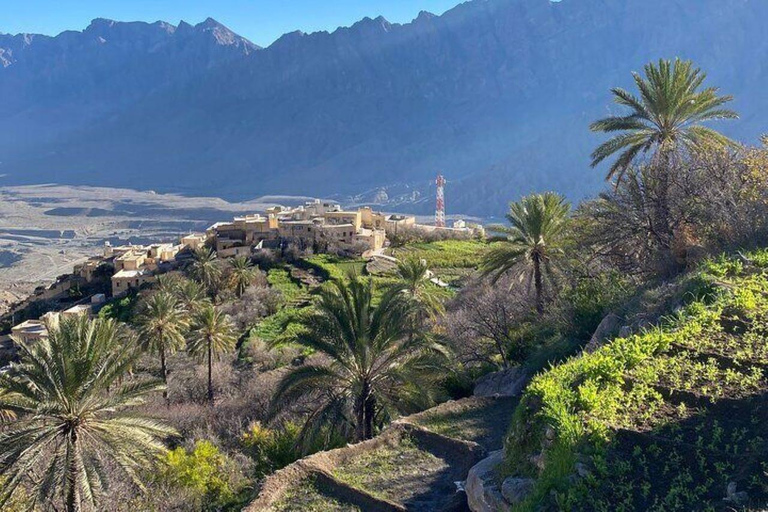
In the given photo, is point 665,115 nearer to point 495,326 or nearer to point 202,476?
point 495,326

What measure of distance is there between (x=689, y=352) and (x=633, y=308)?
2783mm

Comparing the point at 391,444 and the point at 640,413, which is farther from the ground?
the point at 640,413

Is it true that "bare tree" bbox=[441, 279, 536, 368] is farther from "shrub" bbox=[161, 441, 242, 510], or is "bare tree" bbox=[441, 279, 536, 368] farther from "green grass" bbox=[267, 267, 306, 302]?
"green grass" bbox=[267, 267, 306, 302]

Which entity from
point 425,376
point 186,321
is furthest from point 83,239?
point 425,376

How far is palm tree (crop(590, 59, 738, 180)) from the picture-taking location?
15969 millimetres

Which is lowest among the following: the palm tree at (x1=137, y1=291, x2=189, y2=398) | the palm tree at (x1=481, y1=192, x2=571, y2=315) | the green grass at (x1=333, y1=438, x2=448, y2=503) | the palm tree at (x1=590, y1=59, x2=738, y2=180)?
the palm tree at (x1=137, y1=291, x2=189, y2=398)

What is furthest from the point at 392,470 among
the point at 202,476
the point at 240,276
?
the point at 240,276

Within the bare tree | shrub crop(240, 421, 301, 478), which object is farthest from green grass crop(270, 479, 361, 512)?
the bare tree

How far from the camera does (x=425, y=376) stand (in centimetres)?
1180

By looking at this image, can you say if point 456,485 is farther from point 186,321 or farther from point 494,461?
point 186,321

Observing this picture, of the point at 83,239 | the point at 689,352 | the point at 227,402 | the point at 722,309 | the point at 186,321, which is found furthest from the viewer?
the point at 83,239

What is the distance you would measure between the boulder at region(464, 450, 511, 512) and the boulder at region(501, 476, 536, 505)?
8 centimetres

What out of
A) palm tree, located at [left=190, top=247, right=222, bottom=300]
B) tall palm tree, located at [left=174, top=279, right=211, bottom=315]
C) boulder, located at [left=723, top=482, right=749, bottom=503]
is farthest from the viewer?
palm tree, located at [left=190, top=247, right=222, bottom=300]

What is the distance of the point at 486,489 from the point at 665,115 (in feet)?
42.2
